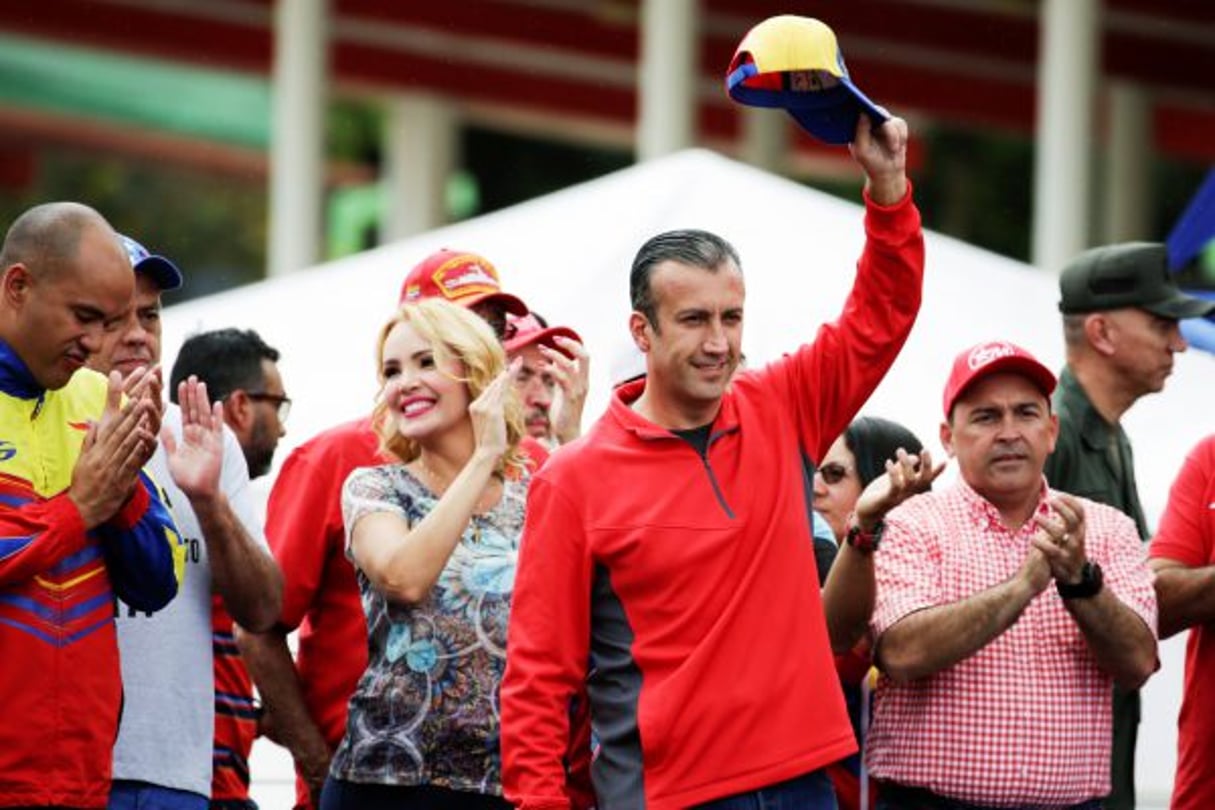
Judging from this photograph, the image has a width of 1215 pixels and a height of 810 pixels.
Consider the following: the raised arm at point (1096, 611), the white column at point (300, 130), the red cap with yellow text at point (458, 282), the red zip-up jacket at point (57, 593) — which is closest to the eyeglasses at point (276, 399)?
the red cap with yellow text at point (458, 282)

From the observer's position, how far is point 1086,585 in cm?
572

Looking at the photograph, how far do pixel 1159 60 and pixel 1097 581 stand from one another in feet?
59.1

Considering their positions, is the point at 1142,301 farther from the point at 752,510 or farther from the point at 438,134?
the point at 438,134

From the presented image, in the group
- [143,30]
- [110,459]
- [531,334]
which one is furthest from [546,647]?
[143,30]

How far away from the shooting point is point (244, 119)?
110 ft

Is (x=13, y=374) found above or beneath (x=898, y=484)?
above

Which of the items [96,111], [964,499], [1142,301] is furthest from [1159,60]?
[964,499]

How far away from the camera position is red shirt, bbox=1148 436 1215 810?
662cm

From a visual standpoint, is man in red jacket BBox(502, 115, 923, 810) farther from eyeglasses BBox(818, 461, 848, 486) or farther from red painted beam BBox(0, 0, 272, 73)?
red painted beam BBox(0, 0, 272, 73)

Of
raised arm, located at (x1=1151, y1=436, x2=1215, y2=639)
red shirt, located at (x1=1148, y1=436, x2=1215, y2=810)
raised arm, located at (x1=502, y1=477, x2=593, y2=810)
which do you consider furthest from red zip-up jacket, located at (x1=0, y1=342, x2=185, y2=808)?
red shirt, located at (x1=1148, y1=436, x2=1215, y2=810)

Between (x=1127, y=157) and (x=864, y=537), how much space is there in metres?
19.2

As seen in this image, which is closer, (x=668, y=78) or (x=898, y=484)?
(x=898, y=484)

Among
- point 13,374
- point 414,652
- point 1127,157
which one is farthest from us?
point 1127,157

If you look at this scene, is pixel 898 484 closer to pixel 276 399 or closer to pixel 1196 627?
pixel 1196 627
